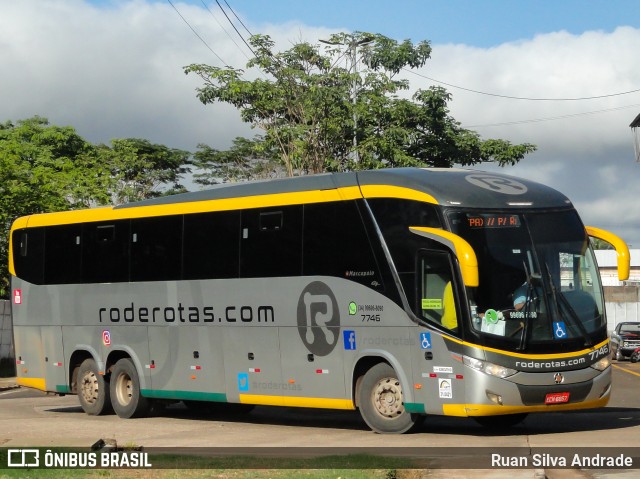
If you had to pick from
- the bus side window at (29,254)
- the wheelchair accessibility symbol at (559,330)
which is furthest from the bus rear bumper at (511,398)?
the bus side window at (29,254)

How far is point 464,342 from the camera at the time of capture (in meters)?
15.0

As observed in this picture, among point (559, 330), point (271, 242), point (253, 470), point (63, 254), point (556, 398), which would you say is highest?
point (63, 254)

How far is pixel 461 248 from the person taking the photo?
578 inches

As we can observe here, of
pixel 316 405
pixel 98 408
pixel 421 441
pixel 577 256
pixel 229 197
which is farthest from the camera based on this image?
pixel 98 408

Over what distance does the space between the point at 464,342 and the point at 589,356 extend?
1775mm

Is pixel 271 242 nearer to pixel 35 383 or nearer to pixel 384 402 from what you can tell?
pixel 384 402

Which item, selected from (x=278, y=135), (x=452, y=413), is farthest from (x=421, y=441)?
(x=278, y=135)

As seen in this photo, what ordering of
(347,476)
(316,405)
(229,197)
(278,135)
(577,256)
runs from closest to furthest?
1. (347,476)
2. (577,256)
3. (316,405)
4. (229,197)
5. (278,135)

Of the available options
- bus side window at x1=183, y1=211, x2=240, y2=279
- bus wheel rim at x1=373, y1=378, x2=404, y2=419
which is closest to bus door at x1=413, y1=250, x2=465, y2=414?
bus wheel rim at x1=373, y1=378, x2=404, y2=419

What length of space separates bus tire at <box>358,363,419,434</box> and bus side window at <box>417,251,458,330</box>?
116 centimetres

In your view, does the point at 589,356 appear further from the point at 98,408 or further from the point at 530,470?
the point at 98,408

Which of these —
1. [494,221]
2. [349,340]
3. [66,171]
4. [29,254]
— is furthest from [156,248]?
[66,171]

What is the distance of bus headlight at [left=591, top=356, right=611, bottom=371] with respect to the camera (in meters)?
15.6

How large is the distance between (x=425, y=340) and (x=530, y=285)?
156 cm
